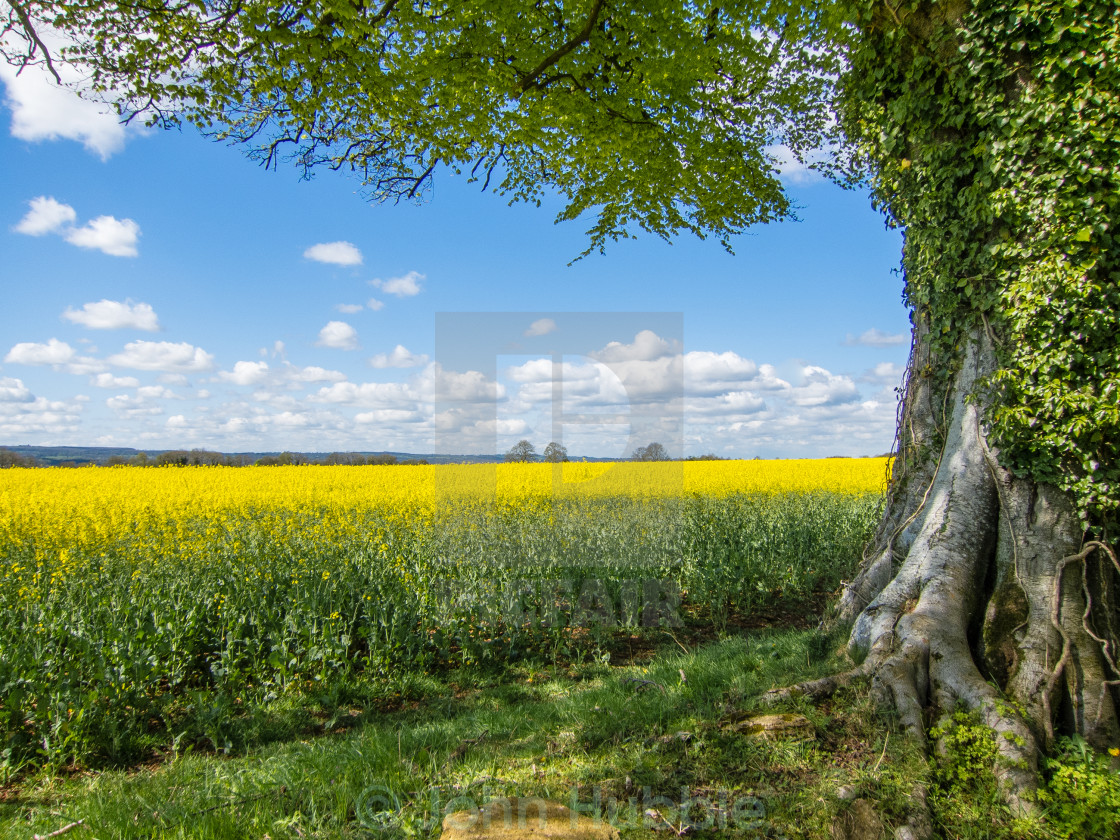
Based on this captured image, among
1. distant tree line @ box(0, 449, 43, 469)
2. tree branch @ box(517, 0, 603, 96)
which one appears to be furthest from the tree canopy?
distant tree line @ box(0, 449, 43, 469)

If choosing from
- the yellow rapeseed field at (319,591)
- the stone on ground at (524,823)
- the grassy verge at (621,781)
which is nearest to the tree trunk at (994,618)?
the grassy verge at (621,781)

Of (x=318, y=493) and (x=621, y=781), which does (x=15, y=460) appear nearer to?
(x=318, y=493)

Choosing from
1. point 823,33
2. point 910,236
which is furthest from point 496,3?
point 910,236

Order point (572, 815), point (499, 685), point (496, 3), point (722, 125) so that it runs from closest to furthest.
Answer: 1. point (572, 815)
2. point (499, 685)
3. point (496, 3)
4. point (722, 125)

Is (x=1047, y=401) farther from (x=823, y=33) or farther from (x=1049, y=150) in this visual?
(x=823, y=33)

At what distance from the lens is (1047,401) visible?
141 inches

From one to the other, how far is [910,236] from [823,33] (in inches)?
135

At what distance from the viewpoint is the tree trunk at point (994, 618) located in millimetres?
3275

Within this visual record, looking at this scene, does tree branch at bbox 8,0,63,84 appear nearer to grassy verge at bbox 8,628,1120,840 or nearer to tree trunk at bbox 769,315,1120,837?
grassy verge at bbox 8,628,1120,840

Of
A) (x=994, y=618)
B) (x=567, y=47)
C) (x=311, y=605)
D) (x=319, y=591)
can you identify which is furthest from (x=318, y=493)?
(x=994, y=618)

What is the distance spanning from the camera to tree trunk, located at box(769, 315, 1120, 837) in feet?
10.7

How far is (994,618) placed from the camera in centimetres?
372

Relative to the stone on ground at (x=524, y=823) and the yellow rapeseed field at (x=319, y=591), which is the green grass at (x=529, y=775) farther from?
the yellow rapeseed field at (x=319, y=591)

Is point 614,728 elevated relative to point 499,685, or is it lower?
elevated
